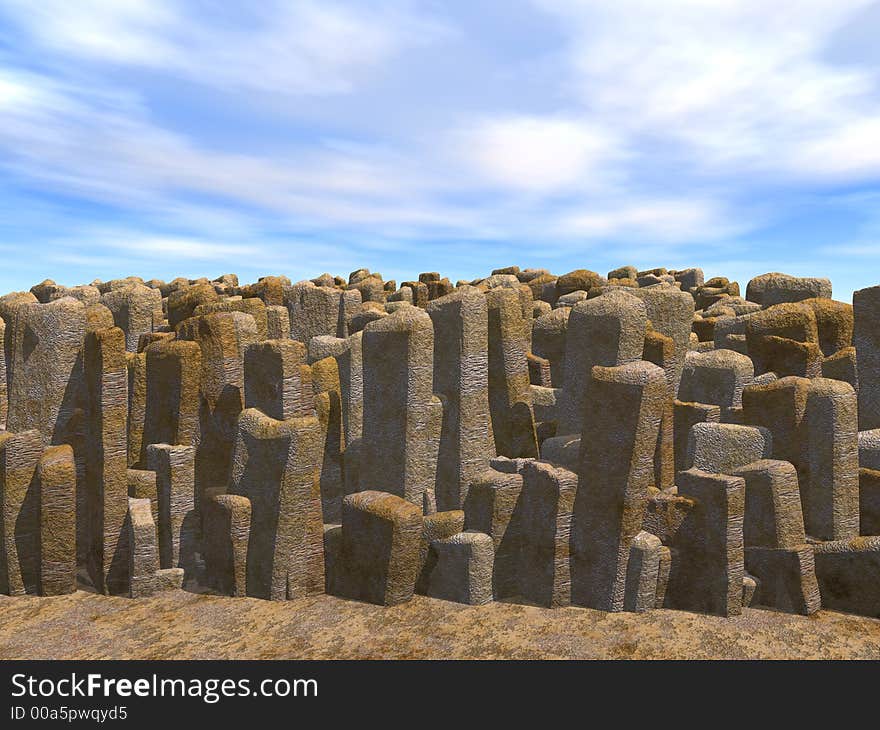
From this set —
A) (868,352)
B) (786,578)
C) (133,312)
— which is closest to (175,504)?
(133,312)

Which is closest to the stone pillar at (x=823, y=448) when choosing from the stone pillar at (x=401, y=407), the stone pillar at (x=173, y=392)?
the stone pillar at (x=401, y=407)

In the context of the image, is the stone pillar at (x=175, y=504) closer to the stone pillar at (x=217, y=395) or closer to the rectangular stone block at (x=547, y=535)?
the stone pillar at (x=217, y=395)

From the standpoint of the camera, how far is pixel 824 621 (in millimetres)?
5379

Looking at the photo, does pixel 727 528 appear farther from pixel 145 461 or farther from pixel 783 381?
pixel 145 461

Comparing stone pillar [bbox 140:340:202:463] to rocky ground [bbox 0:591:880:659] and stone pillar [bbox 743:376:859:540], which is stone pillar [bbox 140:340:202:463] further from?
stone pillar [bbox 743:376:859:540]

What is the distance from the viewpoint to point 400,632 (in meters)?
5.28

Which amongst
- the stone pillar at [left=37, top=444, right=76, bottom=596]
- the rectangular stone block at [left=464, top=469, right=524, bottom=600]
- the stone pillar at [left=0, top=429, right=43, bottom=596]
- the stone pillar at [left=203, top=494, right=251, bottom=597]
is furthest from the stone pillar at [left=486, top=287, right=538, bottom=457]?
the stone pillar at [left=0, top=429, right=43, bottom=596]

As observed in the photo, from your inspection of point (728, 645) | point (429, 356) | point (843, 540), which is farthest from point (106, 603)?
point (843, 540)

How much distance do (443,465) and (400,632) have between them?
1751 mm

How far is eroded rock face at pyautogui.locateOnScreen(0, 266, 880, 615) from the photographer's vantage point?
5539mm

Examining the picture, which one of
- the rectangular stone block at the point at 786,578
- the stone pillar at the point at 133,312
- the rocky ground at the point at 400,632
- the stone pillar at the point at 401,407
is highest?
the stone pillar at the point at 133,312

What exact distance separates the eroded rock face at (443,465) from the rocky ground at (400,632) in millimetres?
188

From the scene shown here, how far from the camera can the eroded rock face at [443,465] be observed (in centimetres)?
554

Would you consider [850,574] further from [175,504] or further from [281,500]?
[175,504]
